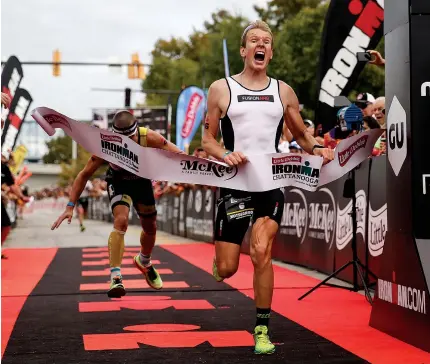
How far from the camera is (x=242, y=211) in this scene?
5504 mm

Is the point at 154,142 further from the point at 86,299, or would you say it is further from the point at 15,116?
the point at 15,116

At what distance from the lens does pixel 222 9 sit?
6688 cm

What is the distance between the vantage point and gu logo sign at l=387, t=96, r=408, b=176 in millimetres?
5615

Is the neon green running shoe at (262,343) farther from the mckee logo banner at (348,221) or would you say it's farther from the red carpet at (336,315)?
the mckee logo banner at (348,221)

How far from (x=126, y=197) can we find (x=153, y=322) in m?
1.36

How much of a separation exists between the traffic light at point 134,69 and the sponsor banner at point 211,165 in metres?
24.2

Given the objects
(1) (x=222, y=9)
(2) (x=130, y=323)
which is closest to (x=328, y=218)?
(2) (x=130, y=323)

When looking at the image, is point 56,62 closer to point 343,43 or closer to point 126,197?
point 343,43

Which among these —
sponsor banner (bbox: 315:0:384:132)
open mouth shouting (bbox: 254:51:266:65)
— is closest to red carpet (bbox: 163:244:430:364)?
open mouth shouting (bbox: 254:51:266:65)

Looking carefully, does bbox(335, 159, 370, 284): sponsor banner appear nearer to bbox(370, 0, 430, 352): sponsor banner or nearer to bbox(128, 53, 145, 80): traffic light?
bbox(370, 0, 430, 352): sponsor banner

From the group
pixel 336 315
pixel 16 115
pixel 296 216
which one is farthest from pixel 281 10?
pixel 336 315

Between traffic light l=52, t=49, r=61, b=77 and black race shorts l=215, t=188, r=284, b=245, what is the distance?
25306 mm

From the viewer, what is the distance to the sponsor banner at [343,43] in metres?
10.7

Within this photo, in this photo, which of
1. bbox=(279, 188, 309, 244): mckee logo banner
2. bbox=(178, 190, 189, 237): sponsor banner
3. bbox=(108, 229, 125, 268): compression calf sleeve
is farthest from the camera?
bbox=(178, 190, 189, 237): sponsor banner
